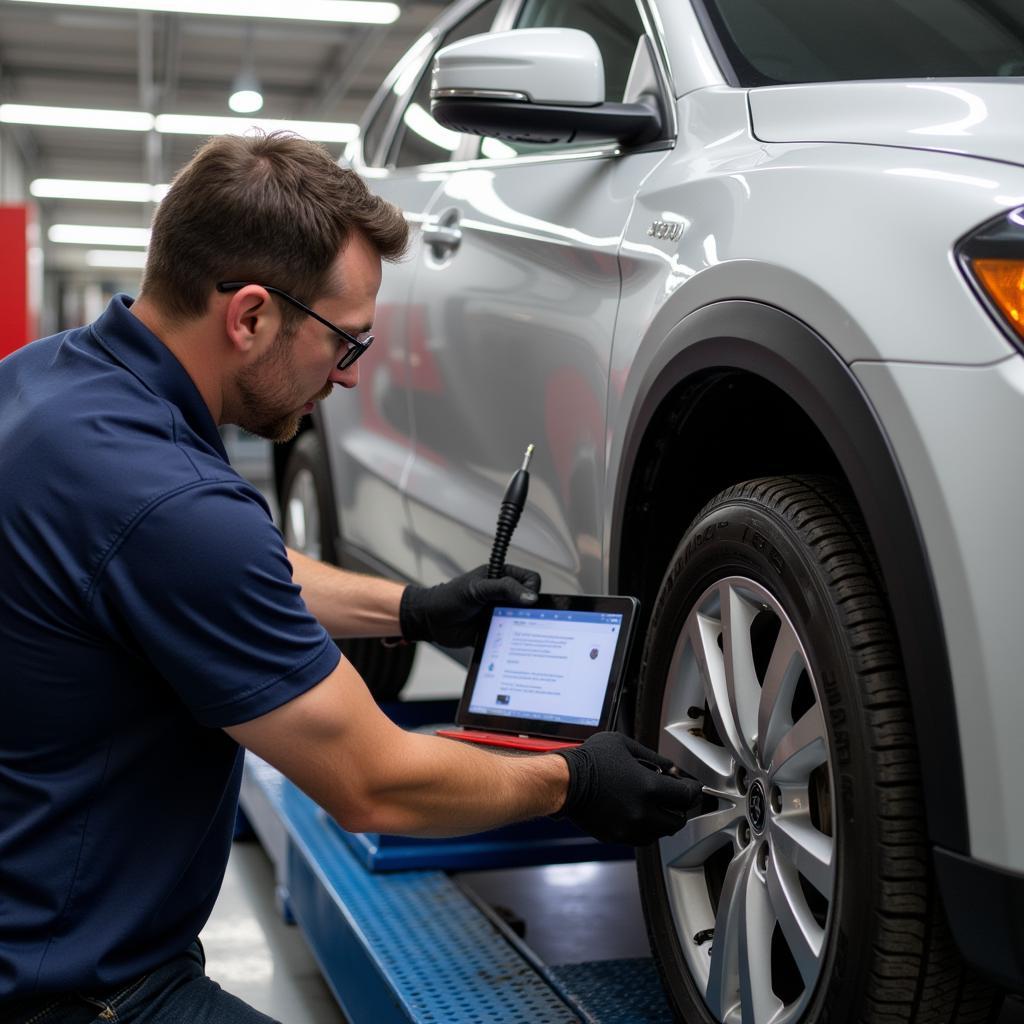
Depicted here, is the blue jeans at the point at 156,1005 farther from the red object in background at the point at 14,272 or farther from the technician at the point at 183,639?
the red object in background at the point at 14,272

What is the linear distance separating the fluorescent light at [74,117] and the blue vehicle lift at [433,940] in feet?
40.9

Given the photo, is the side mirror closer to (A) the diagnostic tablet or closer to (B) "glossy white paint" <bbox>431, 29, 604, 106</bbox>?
(B) "glossy white paint" <bbox>431, 29, 604, 106</bbox>

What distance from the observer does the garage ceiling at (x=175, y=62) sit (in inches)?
452

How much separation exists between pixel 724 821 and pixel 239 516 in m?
0.63

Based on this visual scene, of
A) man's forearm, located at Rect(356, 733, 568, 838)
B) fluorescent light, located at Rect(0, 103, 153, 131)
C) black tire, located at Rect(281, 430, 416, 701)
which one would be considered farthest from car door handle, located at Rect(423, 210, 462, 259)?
fluorescent light, located at Rect(0, 103, 153, 131)

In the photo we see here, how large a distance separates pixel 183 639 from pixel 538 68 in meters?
0.91

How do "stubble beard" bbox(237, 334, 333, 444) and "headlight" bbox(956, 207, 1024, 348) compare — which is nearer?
"headlight" bbox(956, 207, 1024, 348)

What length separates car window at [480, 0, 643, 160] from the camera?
192 cm

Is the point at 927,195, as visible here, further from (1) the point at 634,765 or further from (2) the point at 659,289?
(1) the point at 634,765

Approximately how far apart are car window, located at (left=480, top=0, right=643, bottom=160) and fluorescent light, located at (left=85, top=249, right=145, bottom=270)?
23950mm

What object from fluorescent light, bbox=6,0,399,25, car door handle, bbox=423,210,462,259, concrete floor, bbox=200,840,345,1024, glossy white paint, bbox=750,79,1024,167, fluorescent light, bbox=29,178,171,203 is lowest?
concrete floor, bbox=200,840,345,1024

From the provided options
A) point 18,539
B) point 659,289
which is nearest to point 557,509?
point 659,289

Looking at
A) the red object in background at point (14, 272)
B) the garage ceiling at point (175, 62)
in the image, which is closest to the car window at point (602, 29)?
the red object in background at point (14, 272)

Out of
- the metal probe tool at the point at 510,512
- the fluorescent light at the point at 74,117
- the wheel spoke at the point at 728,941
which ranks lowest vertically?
the wheel spoke at the point at 728,941
